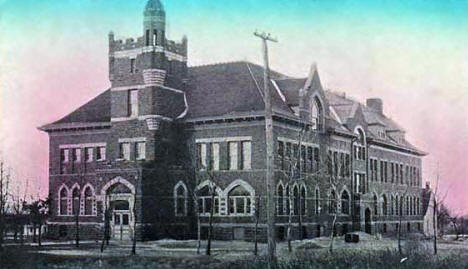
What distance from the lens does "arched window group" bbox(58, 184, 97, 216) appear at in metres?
31.0

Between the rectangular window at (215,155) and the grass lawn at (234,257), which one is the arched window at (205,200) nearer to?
the rectangular window at (215,155)

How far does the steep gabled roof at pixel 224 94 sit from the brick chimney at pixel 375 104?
440cm

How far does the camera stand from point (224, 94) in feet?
91.1

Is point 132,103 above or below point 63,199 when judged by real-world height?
above

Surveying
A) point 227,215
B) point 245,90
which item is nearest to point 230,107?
point 245,90

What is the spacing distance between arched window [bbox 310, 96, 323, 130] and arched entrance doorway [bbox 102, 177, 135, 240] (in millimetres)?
6728

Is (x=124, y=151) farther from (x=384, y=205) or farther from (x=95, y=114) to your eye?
(x=384, y=205)

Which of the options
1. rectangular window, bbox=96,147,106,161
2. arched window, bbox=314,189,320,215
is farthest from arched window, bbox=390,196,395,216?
rectangular window, bbox=96,147,106,161

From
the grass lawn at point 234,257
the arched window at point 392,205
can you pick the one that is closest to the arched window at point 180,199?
the grass lawn at point 234,257

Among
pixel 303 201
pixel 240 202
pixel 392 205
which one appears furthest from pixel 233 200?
pixel 392 205

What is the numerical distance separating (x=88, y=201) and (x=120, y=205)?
2946 millimetres

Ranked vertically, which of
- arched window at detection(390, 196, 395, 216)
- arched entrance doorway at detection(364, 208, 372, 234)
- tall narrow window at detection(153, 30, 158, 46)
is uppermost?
tall narrow window at detection(153, 30, 158, 46)

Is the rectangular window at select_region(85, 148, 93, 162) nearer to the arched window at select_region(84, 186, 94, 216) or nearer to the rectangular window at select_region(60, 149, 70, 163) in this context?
the rectangular window at select_region(60, 149, 70, 163)

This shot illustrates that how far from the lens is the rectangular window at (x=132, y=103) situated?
29.5 m
